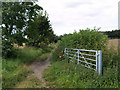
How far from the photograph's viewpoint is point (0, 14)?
12523 millimetres

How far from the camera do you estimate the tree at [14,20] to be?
Result: 12.8 meters

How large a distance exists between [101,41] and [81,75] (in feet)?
11.1

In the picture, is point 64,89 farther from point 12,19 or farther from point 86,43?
point 12,19

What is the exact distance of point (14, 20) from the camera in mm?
13438

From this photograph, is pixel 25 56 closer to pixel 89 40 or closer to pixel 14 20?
pixel 14 20

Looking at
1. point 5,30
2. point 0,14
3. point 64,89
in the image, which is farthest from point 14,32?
point 64,89

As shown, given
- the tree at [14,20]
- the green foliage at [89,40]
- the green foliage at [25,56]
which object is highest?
the tree at [14,20]

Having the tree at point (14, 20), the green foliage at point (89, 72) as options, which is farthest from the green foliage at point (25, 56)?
the green foliage at point (89, 72)

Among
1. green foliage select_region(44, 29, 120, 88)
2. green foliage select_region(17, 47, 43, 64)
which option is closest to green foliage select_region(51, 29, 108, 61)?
green foliage select_region(44, 29, 120, 88)

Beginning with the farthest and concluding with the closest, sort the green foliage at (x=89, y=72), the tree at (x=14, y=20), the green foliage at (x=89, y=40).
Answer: the tree at (x=14, y=20) → the green foliage at (x=89, y=40) → the green foliage at (x=89, y=72)

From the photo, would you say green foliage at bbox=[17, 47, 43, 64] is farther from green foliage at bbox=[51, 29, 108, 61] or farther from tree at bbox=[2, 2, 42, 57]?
green foliage at bbox=[51, 29, 108, 61]

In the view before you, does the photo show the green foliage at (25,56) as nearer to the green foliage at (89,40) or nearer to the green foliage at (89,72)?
the green foliage at (89,72)

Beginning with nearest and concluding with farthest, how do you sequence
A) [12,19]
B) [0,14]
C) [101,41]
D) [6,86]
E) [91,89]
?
[91,89], [6,86], [101,41], [0,14], [12,19]

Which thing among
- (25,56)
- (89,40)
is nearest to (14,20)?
(25,56)
